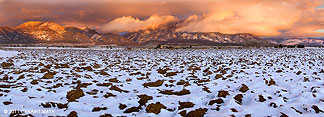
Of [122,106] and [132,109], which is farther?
[122,106]

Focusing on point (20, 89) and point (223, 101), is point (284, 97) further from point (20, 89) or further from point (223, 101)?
point (20, 89)

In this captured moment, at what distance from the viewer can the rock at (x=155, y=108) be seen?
7.13 m

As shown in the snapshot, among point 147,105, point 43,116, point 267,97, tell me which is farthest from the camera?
point 267,97

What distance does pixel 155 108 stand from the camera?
730 centimetres

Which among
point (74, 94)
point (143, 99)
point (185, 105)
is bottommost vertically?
point (185, 105)

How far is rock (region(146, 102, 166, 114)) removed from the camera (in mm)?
7130

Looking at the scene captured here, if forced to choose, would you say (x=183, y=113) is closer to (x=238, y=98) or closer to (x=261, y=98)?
(x=238, y=98)

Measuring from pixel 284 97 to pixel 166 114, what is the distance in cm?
500

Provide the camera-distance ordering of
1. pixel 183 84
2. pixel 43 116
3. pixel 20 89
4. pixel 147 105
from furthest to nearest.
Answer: pixel 183 84 < pixel 20 89 < pixel 147 105 < pixel 43 116

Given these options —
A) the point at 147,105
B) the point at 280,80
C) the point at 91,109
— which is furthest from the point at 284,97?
the point at 91,109

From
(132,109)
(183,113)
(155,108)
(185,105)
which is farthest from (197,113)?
(132,109)

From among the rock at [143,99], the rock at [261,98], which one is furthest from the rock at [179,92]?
the rock at [261,98]

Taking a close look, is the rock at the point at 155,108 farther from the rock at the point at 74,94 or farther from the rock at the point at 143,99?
the rock at the point at 74,94

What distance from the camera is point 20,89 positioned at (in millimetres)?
9438
